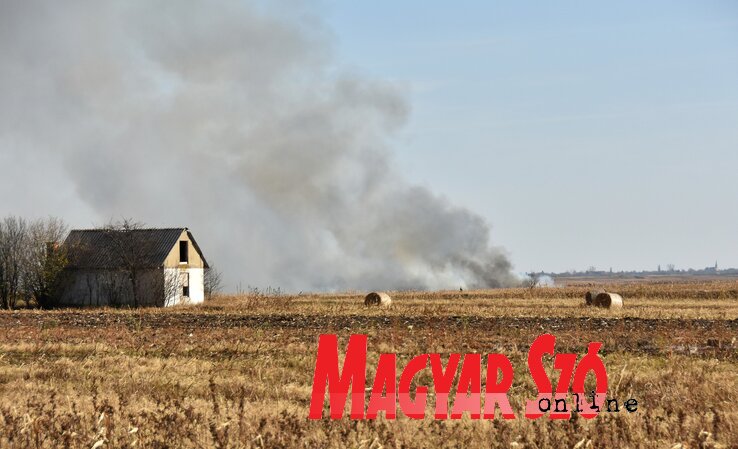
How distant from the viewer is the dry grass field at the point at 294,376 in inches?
366

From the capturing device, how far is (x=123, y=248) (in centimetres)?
5359

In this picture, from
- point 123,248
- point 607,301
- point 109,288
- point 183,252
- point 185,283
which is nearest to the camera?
point 607,301

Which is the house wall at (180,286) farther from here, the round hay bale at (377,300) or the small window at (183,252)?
the round hay bale at (377,300)

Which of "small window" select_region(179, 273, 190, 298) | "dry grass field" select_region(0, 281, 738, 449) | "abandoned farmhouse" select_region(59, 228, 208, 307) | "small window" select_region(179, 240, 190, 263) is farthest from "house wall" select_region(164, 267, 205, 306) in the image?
"dry grass field" select_region(0, 281, 738, 449)

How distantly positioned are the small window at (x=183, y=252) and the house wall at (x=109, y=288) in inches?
123

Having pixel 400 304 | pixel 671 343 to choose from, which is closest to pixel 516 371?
pixel 671 343

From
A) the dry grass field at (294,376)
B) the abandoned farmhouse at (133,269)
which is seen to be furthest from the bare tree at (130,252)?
the dry grass field at (294,376)

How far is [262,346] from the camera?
21.4 meters

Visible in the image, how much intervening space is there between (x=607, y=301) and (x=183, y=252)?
27202mm

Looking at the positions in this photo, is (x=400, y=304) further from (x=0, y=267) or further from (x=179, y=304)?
(x=0, y=267)

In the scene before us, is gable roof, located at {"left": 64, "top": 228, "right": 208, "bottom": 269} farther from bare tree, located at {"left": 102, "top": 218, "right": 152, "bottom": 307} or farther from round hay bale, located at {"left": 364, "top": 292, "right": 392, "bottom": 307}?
round hay bale, located at {"left": 364, "top": 292, "right": 392, "bottom": 307}

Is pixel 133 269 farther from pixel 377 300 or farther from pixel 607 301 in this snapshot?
pixel 607 301

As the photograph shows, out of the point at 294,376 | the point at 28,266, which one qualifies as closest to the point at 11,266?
the point at 28,266

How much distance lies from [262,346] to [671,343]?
423 inches
